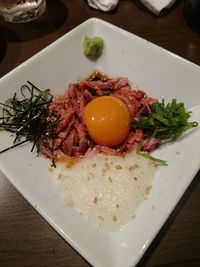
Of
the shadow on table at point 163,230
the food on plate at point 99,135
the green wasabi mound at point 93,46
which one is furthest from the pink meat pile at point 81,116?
the shadow on table at point 163,230

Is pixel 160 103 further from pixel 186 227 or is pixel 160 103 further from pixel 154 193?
pixel 186 227

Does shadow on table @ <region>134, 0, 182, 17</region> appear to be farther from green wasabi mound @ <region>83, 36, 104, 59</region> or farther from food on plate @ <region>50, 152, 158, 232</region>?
food on plate @ <region>50, 152, 158, 232</region>

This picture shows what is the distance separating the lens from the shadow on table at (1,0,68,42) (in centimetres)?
233

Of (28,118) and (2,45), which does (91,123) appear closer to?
(28,118)

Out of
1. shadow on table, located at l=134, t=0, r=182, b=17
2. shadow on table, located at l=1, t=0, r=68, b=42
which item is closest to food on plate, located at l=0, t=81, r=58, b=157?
shadow on table, located at l=1, t=0, r=68, b=42

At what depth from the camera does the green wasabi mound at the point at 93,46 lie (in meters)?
1.98

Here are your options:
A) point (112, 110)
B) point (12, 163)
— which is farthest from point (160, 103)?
point (12, 163)

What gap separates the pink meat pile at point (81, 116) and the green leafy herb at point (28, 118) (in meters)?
0.05

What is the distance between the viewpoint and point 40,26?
240 cm

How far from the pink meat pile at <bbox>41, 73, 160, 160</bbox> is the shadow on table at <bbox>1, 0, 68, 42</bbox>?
66 cm

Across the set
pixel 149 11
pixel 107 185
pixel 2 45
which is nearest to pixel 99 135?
pixel 107 185

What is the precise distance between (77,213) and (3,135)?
1.88 feet

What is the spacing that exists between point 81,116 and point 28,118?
291 mm

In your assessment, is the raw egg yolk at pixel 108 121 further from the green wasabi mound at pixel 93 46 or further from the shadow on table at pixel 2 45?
the shadow on table at pixel 2 45
